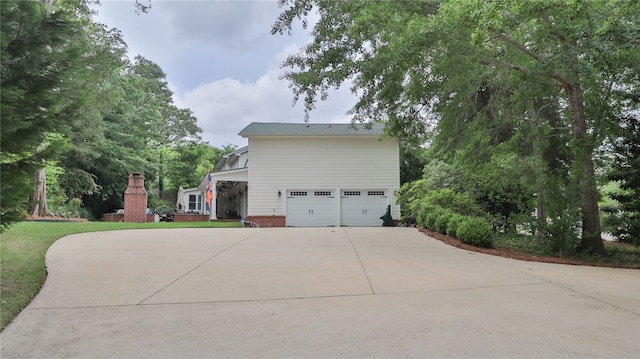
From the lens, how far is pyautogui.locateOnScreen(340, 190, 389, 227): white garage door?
19.9 meters

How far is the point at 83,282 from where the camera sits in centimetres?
568

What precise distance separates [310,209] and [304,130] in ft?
13.4

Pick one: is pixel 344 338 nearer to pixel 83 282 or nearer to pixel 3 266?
pixel 83 282

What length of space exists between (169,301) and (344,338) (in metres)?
2.45

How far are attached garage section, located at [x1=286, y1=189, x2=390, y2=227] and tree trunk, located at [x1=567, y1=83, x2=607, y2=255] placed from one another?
10.8 m

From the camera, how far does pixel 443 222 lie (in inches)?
479

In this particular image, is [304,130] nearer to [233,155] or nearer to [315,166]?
[315,166]

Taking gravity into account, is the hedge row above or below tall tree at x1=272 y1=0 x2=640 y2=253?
below

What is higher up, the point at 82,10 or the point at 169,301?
the point at 82,10

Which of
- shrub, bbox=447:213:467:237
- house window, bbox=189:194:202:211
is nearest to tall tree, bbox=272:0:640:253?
shrub, bbox=447:213:467:237

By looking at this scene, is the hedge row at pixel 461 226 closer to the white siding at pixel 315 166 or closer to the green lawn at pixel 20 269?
the white siding at pixel 315 166

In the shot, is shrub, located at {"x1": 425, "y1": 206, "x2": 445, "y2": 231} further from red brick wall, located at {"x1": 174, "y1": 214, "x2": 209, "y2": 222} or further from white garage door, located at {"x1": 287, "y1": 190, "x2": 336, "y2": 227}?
red brick wall, located at {"x1": 174, "y1": 214, "x2": 209, "y2": 222}

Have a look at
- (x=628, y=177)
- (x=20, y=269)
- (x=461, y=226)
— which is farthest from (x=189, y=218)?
(x=628, y=177)

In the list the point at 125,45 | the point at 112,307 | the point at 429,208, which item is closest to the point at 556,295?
the point at 112,307
